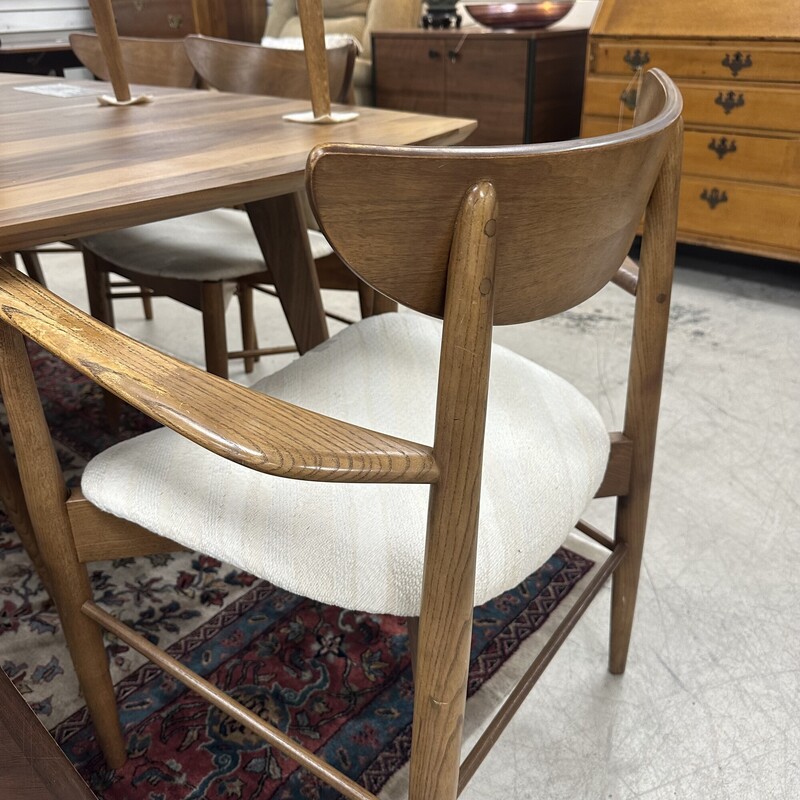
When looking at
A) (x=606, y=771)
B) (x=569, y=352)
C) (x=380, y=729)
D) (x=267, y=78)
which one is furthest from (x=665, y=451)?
(x=267, y=78)

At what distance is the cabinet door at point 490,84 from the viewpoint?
9.53 ft

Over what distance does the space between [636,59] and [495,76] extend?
67 cm

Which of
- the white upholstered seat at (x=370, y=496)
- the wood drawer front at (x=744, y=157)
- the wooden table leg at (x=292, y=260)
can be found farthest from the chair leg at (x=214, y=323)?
the wood drawer front at (x=744, y=157)

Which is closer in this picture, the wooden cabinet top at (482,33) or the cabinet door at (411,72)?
the wooden cabinet top at (482,33)

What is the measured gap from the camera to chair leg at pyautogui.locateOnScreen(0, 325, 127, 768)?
73 cm

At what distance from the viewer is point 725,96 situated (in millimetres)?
2340

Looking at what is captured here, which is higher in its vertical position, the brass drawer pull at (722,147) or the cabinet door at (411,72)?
the cabinet door at (411,72)

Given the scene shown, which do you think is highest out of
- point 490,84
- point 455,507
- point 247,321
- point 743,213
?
point 490,84

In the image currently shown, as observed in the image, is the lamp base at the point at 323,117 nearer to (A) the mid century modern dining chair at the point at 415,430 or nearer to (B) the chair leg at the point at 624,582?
(A) the mid century modern dining chair at the point at 415,430

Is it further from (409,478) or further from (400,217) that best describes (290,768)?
(400,217)

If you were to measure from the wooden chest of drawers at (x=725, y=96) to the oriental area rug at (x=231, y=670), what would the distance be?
1598 mm

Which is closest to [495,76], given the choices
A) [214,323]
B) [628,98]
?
[628,98]

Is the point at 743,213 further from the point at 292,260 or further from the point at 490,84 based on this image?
the point at 292,260

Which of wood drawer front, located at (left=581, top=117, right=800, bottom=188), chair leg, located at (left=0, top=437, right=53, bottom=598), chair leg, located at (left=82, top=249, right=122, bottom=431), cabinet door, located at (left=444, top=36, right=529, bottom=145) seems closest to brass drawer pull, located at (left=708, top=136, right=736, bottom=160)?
wood drawer front, located at (left=581, top=117, right=800, bottom=188)
